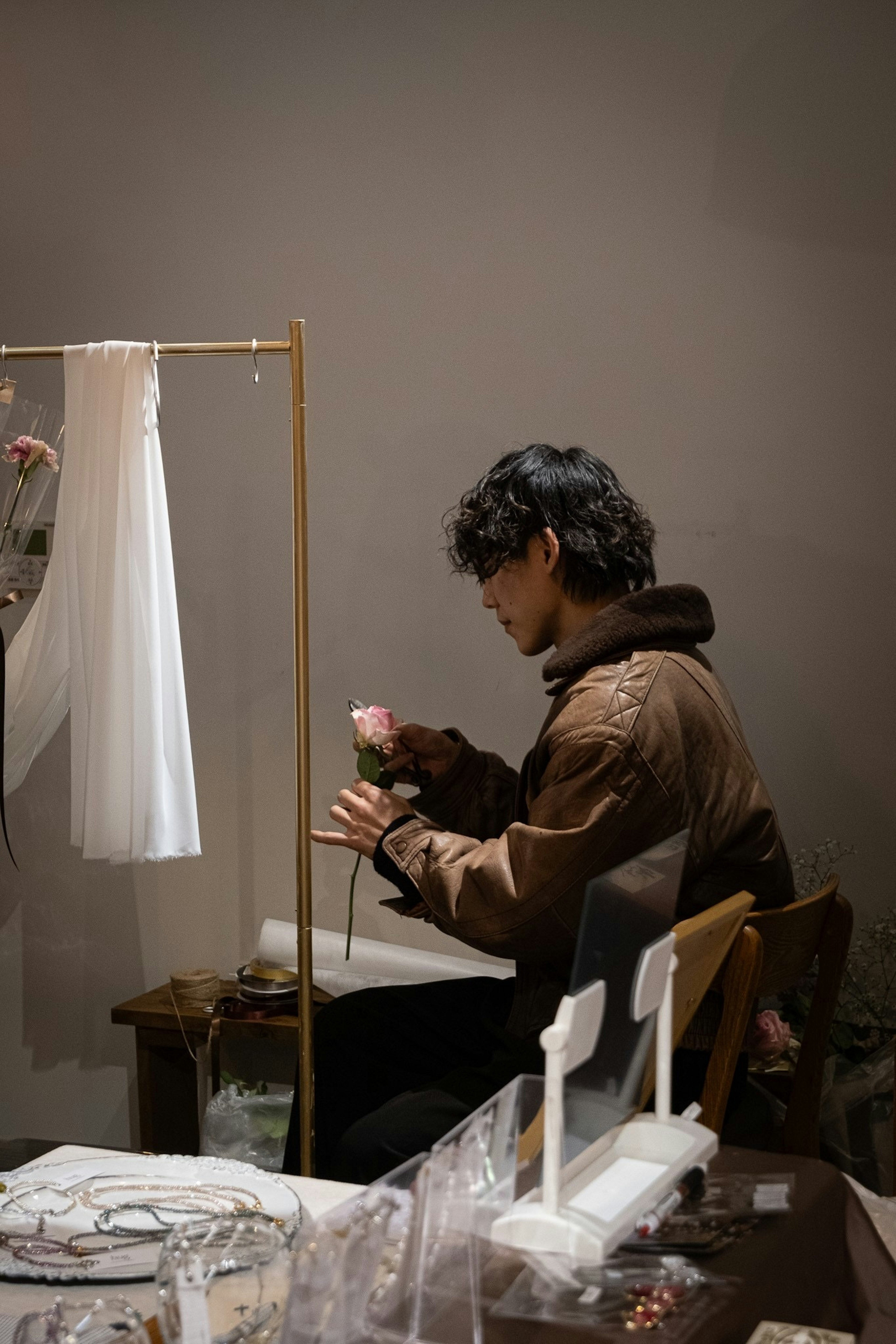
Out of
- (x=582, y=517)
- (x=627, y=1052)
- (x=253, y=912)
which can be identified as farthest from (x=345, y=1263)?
(x=253, y=912)

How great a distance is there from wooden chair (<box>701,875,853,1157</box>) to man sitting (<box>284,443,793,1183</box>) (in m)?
0.12

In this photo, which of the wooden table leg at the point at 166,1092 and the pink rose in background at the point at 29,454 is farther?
the wooden table leg at the point at 166,1092

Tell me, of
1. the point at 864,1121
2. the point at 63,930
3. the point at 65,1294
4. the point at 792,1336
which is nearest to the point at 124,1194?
the point at 65,1294

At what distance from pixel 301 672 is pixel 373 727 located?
0.23 m

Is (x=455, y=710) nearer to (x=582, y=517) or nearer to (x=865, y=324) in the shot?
(x=582, y=517)

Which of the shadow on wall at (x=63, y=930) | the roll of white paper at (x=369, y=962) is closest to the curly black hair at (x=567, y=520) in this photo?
the roll of white paper at (x=369, y=962)

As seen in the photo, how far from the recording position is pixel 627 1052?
0.99m

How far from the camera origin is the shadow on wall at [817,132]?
2.56 meters

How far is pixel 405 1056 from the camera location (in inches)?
83.6

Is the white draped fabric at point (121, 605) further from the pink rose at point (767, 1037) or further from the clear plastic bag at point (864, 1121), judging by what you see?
the clear plastic bag at point (864, 1121)

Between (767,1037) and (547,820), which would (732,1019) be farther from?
(767,1037)

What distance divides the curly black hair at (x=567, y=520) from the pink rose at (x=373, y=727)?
1.01 feet

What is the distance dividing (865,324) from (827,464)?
0.97 feet

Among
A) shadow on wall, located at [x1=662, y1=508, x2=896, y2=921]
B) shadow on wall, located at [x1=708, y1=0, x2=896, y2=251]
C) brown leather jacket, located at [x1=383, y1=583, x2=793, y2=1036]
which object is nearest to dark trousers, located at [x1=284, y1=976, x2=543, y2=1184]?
brown leather jacket, located at [x1=383, y1=583, x2=793, y2=1036]
